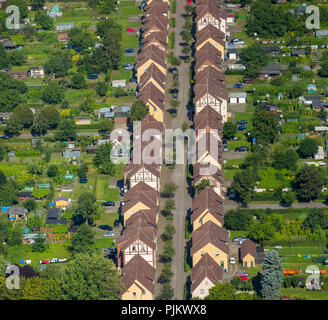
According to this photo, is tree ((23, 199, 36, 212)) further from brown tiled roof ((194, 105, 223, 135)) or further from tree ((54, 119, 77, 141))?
brown tiled roof ((194, 105, 223, 135))

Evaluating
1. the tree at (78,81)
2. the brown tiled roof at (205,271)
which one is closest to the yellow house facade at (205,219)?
the brown tiled roof at (205,271)

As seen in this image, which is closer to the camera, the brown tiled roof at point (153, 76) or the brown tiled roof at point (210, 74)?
the brown tiled roof at point (210, 74)

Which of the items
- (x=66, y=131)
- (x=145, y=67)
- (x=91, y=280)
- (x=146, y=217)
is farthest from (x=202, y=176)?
(x=145, y=67)

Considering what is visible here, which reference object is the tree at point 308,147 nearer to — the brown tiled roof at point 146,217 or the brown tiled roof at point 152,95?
the brown tiled roof at point 152,95

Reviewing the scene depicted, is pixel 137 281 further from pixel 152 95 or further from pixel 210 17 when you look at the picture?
pixel 210 17

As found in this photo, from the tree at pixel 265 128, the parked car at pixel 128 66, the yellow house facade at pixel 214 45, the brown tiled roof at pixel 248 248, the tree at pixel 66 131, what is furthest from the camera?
the parked car at pixel 128 66

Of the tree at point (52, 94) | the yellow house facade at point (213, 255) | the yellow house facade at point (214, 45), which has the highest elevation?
the yellow house facade at point (214, 45)
